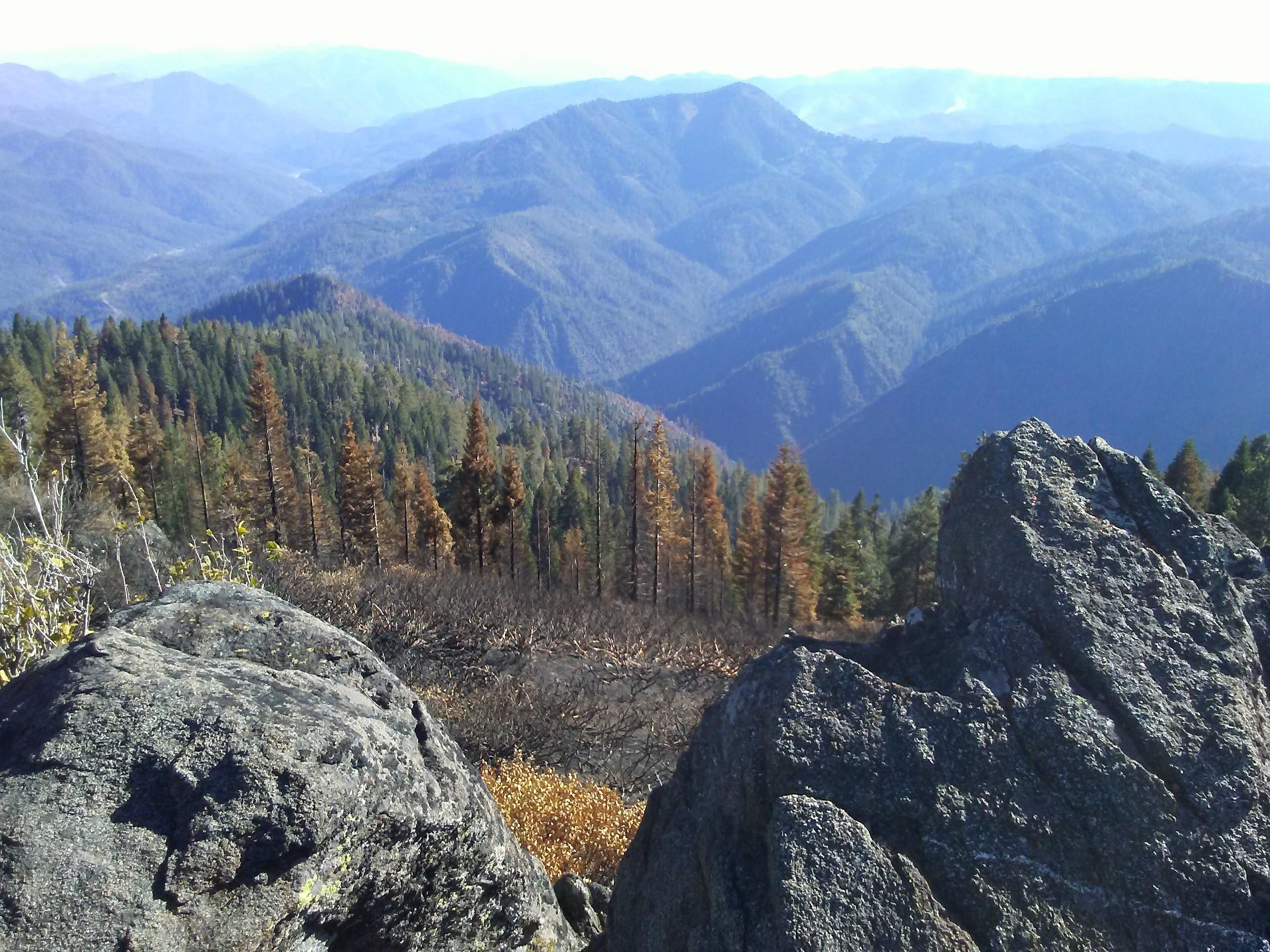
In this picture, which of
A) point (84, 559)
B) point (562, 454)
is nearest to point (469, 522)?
point (84, 559)

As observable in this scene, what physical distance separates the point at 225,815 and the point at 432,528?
42211mm

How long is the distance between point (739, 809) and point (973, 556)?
2239 millimetres

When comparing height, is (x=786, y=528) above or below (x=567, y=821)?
below

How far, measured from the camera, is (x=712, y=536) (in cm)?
5141

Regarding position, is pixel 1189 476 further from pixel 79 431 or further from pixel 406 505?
pixel 79 431

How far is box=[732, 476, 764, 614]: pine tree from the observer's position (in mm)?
46344

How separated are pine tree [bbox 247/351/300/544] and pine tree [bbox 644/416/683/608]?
1730 centimetres

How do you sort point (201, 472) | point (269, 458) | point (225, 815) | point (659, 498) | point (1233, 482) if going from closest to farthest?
point (225, 815) < point (659, 498) < point (269, 458) < point (1233, 482) < point (201, 472)

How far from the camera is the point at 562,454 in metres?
132

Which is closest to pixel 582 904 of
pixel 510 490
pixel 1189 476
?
pixel 510 490

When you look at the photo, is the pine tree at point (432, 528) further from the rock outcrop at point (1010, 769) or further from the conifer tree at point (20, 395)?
the rock outcrop at point (1010, 769)

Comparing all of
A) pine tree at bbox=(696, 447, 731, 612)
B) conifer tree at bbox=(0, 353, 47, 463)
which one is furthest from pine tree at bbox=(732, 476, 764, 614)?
conifer tree at bbox=(0, 353, 47, 463)

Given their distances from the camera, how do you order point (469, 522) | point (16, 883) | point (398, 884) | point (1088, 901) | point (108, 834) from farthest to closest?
point (469, 522) → point (398, 884) → point (1088, 901) → point (108, 834) → point (16, 883)

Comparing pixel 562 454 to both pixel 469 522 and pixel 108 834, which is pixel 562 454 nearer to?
pixel 469 522
